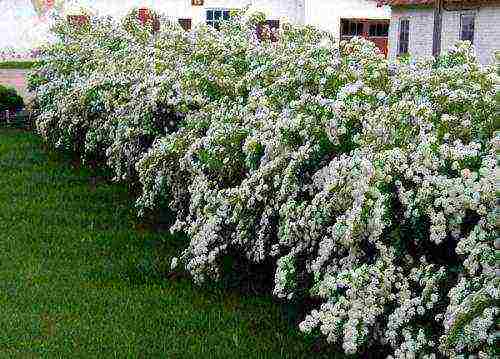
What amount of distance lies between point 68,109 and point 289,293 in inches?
247

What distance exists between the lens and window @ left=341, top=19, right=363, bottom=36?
124 feet

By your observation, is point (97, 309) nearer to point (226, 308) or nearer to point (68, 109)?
point (226, 308)

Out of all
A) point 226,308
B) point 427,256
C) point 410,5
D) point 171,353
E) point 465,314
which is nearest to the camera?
point 465,314

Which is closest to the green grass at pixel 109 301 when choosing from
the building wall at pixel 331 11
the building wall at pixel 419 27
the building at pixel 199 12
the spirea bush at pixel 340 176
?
the spirea bush at pixel 340 176

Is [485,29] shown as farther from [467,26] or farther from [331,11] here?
[331,11]

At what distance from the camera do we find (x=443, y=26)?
80.0 ft

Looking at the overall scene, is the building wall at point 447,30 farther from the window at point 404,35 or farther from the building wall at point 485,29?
A: the window at point 404,35

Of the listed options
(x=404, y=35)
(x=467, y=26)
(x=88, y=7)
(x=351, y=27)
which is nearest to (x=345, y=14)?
(x=351, y=27)

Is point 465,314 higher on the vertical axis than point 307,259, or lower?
higher

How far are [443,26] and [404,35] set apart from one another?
76.1 inches

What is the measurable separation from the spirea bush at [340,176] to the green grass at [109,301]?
10.4 inches

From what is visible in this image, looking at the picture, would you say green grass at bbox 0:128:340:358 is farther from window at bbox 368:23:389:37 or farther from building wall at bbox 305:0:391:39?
window at bbox 368:23:389:37

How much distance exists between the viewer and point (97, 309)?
6.39 metres

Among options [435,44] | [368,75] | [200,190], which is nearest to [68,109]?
[200,190]
